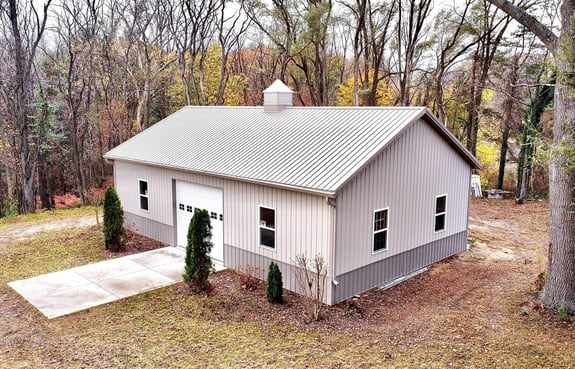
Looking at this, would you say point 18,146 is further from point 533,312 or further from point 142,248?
point 533,312

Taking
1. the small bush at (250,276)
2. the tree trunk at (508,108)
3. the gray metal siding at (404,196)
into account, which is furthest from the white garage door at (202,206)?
the tree trunk at (508,108)

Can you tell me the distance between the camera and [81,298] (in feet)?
31.2

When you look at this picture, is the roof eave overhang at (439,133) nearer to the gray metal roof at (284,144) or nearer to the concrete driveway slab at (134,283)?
the gray metal roof at (284,144)

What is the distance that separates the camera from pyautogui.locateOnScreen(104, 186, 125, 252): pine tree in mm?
12617

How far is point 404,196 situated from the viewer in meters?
10.7

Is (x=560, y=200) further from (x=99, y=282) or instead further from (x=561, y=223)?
(x=99, y=282)

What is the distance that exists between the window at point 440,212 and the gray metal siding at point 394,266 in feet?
1.25

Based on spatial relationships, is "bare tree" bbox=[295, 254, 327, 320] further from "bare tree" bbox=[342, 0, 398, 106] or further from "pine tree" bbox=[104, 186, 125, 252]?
"bare tree" bbox=[342, 0, 398, 106]

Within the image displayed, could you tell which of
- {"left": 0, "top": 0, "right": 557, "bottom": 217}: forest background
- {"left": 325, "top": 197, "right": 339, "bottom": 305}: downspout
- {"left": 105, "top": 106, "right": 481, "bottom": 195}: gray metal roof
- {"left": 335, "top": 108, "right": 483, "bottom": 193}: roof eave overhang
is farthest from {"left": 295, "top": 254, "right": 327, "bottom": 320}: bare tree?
{"left": 0, "top": 0, "right": 557, "bottom": 217}: forest background

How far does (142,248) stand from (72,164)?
17.4 metres

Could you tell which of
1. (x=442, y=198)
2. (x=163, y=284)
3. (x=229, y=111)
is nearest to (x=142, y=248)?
(x=163, y=284)

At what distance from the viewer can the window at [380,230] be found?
32.8 ft

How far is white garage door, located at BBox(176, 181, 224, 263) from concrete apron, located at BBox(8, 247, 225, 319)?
2.41ft

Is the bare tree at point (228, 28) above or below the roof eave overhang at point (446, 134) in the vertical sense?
above
